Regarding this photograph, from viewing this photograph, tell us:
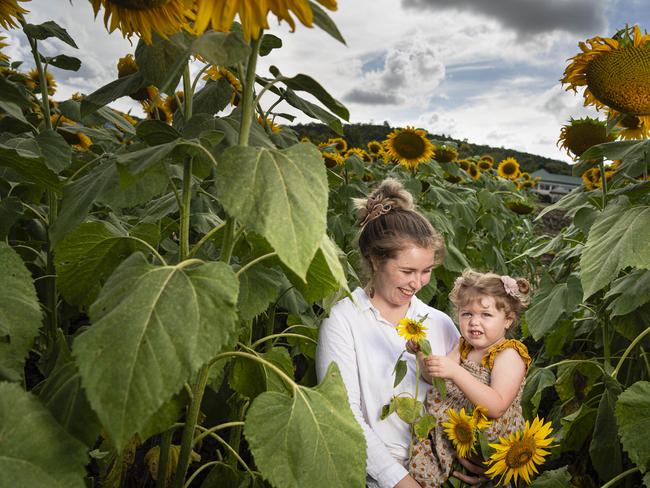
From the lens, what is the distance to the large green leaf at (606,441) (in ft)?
6.02

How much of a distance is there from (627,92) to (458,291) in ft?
2.88

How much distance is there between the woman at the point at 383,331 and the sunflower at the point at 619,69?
31.2 inches

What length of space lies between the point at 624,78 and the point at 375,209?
3.08 feet

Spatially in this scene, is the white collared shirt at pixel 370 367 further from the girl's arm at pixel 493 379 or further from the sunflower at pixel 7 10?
the sunflower at pixel 7 10

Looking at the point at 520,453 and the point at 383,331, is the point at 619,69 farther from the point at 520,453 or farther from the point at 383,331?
the point at 520,453

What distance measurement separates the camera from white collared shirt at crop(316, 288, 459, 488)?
66.9 inches

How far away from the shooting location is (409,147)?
14.3ft

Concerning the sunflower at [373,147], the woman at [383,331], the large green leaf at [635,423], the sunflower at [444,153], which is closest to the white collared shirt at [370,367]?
the woman at [383,331]

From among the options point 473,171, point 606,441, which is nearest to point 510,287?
point 606,441

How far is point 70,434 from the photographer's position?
82 cm

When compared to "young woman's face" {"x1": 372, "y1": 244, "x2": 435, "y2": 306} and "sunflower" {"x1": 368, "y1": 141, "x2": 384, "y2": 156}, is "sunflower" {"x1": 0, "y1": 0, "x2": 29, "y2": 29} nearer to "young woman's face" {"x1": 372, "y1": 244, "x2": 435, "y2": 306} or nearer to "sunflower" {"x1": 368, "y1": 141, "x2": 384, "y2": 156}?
"young woman's face" {"x1": 372, "y1": 244, "x2": 435, "y2": 306}

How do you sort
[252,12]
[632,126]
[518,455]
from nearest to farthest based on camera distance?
[252,12] < [518,455] < [632,126]

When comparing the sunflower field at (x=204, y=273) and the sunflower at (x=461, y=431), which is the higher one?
the sunflower field at (x=204, y=273)

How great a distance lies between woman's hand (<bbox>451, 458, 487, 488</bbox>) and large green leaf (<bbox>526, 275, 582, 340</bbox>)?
2.20 feet
